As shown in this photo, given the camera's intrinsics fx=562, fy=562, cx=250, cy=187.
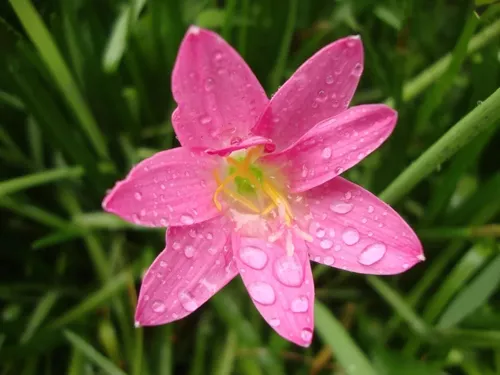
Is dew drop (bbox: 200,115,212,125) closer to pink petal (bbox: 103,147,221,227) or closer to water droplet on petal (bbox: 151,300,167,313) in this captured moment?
pink petal (bbox: 103,147,221,227)

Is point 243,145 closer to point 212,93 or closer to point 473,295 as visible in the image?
point 212,93

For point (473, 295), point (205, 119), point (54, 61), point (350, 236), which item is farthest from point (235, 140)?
point (473, 295)

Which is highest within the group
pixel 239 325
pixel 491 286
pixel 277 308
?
pixel 277 308

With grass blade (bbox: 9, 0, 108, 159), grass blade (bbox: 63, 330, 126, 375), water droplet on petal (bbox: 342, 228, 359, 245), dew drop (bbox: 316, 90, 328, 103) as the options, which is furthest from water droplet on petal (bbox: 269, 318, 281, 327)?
grass blade (bbox: 9, 0, 108, 159)

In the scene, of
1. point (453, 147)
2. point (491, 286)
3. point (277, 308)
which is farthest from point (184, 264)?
point (491, 286)

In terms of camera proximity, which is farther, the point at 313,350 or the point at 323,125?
the point at 313,350

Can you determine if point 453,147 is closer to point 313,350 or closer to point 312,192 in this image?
point 312,192

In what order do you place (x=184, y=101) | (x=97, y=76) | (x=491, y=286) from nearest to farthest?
(x=184, y=101), (x=491, y=286), (x=97, y=76)

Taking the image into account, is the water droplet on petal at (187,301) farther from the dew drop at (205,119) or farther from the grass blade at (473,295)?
the grass blade at (473,295)
